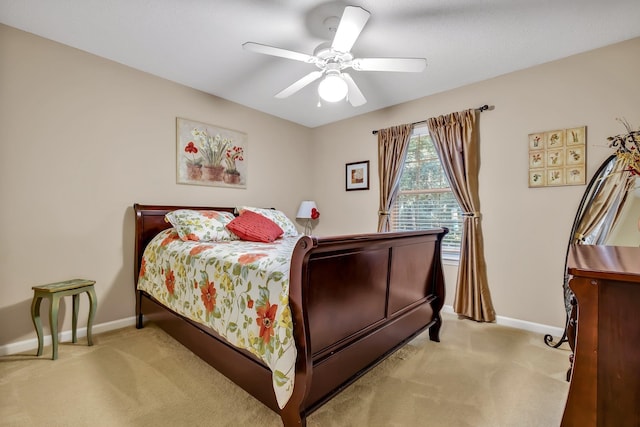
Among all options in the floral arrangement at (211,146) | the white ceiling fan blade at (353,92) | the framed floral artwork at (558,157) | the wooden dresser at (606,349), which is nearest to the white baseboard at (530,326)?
the framed floral artwork at (558,157)

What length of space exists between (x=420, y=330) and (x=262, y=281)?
1.49 m

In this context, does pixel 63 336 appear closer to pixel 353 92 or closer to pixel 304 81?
pixel 304 81

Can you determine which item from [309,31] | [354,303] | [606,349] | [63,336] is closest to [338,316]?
[354,303]

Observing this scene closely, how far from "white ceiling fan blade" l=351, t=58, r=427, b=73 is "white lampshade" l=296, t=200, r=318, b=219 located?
7.82 ft

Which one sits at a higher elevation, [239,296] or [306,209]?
[306,209]

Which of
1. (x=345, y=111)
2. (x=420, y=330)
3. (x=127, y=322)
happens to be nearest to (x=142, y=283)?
(x=127, y=322)

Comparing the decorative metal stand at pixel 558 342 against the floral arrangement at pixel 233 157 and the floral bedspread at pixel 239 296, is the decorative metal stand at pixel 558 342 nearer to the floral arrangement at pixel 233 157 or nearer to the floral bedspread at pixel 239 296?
the floral bedspread at pixel 239 296

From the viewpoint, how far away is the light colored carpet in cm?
153

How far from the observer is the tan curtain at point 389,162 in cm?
354

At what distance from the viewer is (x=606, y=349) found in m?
0.90

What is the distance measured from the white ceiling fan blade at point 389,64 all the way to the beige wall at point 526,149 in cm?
139

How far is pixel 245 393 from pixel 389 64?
93.3 inches

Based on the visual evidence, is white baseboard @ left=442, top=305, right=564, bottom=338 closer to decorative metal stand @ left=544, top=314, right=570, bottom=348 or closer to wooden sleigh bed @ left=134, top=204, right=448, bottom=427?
decorative metal stand @ left=544, top=314, right=570, bottom=348

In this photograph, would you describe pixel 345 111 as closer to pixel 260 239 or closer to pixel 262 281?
pixel 260 239
